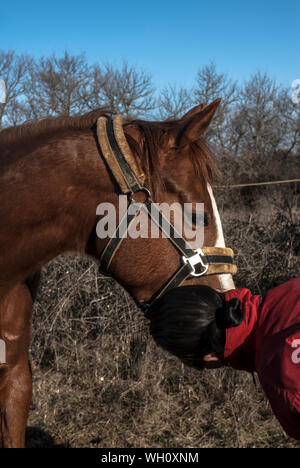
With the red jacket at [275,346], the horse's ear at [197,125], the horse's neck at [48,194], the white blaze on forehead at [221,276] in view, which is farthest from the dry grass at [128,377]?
the horse's ear at [197,125]

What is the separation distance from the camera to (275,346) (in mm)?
1310

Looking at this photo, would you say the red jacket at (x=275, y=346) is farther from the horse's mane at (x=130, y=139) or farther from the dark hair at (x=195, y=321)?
the horse's mane at (x=130, y=139)

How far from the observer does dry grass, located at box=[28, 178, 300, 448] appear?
323 cm

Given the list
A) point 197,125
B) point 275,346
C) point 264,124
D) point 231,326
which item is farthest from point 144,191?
point 264,124

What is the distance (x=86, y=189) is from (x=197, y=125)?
566 millimetres

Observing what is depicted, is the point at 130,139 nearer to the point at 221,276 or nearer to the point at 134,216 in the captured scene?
the point at 134,216

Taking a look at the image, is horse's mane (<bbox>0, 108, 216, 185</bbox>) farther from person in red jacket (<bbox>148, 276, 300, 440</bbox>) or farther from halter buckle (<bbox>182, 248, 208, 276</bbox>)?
person in red jacket (<bbox>148, 276, 300, 440</bbox>)

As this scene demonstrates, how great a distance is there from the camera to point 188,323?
1.45 m

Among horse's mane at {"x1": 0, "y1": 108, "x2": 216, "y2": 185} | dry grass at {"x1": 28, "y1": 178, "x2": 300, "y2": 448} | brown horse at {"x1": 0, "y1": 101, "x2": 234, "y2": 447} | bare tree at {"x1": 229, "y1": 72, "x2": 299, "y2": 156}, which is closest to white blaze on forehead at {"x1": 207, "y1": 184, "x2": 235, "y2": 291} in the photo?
brown horse at {"x1": 0, "y1": 101, "x2": 234, "y2": 447}

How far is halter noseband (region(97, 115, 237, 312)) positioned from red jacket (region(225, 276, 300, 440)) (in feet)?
0.75
